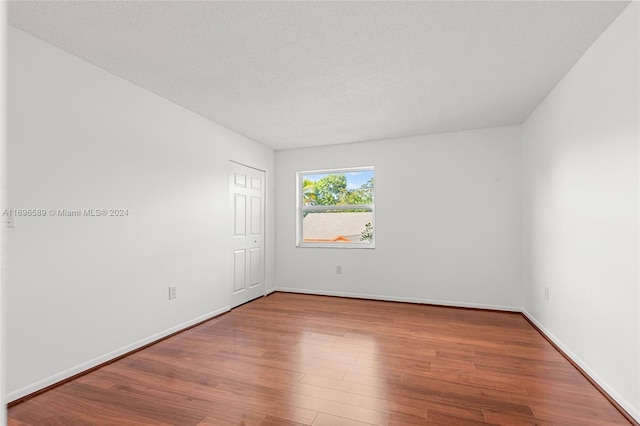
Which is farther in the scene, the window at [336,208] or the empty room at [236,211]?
the window at [336,208]

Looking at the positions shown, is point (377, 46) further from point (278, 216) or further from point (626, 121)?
point (278, 216)

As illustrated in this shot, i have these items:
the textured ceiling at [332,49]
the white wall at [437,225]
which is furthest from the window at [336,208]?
the textured ceiling at [332,49]

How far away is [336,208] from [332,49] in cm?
298

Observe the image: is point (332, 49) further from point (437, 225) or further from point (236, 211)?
point (437, 225)

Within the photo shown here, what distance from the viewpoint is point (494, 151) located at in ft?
13.5

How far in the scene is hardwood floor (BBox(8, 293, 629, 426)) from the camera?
6.06 feet

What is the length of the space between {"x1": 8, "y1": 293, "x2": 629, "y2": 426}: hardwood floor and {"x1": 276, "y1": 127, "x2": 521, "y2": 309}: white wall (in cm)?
88

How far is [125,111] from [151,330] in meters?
1.98

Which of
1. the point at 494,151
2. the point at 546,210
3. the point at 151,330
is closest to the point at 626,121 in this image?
the point at 546,210

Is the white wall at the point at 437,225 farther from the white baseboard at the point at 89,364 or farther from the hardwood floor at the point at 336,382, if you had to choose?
the white baseboard at the point at 89,364

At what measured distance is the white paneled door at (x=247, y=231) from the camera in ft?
14.1

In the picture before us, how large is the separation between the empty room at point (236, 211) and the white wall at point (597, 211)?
2cm

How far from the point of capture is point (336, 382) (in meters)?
2.23

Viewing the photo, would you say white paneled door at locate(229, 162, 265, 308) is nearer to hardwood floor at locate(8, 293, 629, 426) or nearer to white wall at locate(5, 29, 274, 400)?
white wall at locate(5, 29, 274, 400)
